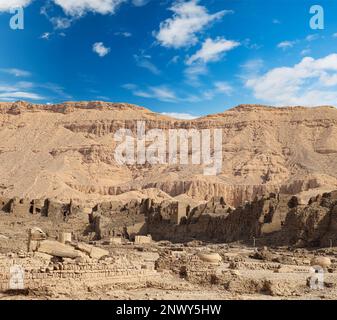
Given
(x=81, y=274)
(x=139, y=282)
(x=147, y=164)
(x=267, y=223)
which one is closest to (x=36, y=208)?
(x=267, y=223)

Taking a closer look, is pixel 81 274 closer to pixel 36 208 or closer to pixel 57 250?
pixel 57 250

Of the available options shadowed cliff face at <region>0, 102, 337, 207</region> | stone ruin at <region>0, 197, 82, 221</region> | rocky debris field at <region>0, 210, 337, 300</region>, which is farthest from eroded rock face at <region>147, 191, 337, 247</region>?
shadowed cliff face at <region>0, 102, 337, 207</region>

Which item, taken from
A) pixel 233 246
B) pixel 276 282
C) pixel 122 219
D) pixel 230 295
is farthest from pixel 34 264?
pixel 122 219

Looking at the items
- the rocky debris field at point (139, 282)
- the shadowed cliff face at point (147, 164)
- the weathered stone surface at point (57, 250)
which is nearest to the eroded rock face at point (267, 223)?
the rocky debris field at point (139, 282)

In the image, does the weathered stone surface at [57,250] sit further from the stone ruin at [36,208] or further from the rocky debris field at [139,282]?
the stone ruin at [36,208]

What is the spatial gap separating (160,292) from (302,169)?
102493mm

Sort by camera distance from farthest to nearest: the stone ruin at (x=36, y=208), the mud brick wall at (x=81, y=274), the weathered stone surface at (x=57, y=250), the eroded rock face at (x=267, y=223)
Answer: the stone ruin at (x=36, y=208) < the eroded rock face at (x=267, y=223) < the weathered stone surface at (x=57, y=250) < the mud brick wall at (x=81, y=274)

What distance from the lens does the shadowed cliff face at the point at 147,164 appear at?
101375 millimetres

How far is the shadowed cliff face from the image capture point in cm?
10138

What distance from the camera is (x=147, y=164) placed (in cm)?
13262

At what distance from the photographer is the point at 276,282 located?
577 inches

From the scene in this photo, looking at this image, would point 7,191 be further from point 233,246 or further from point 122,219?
point 233,246

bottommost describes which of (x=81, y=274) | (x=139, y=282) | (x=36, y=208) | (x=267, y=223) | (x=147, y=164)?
(x=139, y=282)
